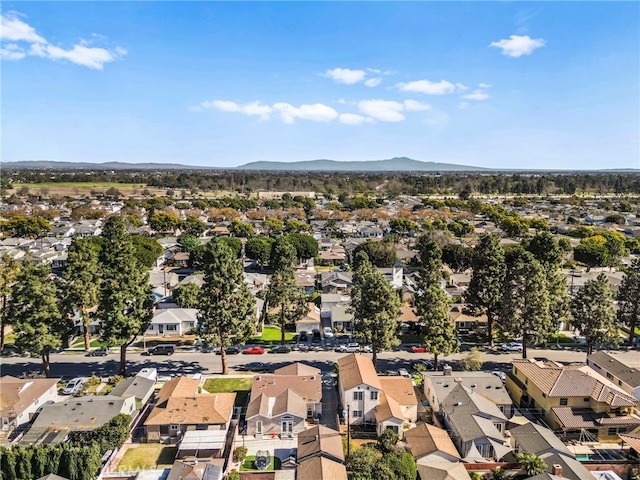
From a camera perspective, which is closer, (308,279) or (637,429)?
(637,429)

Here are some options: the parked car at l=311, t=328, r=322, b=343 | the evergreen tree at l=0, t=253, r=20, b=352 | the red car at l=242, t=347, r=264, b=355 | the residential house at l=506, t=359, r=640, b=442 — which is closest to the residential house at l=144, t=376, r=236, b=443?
the red car at l=242, t=347, r=264, b=355

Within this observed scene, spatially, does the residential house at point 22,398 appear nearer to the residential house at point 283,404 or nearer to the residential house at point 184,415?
the residential house at point 184,415

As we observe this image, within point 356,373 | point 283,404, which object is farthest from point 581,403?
point 283,404

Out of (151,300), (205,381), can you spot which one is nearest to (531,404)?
(205,381)

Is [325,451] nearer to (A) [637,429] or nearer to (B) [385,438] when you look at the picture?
(B) [385,438]

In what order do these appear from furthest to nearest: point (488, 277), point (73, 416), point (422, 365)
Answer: point (488, 277) < point (422, 365) < point (73, 416)

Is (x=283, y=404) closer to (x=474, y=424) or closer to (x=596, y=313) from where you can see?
(x=474, y=424)
